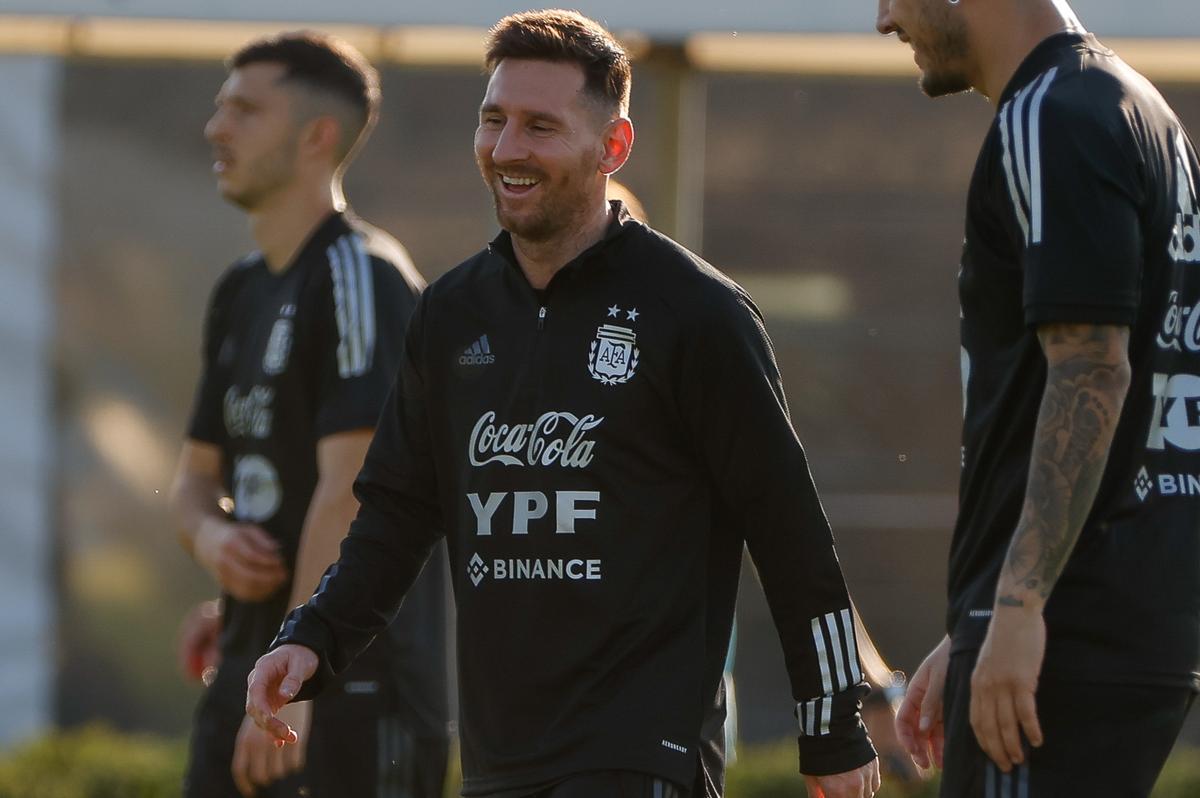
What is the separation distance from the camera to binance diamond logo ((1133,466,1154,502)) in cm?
274

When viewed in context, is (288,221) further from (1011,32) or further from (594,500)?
(1011,32)

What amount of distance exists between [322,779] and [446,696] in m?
0.36

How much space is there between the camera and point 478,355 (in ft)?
10.6

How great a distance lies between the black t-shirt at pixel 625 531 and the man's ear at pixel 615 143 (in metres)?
0.14

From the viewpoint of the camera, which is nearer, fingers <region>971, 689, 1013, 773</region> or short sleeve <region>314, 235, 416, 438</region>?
fingers <region>971, 689, 1013, 773</region>

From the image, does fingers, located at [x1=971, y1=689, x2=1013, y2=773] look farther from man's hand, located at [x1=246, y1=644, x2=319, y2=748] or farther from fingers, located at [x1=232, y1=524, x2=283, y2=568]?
fingers, located at [x1=232, y1=524, x2=283, y2=568]

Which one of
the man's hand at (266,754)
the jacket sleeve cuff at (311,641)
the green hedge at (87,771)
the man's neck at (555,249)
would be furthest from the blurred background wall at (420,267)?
the man's neck at (555,249)

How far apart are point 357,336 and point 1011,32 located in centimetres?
181

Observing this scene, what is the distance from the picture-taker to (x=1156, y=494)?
2.75 m

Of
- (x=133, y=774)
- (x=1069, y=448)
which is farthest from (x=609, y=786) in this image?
(x=133, y=774)

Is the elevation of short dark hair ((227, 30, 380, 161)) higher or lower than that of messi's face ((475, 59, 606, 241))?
higher

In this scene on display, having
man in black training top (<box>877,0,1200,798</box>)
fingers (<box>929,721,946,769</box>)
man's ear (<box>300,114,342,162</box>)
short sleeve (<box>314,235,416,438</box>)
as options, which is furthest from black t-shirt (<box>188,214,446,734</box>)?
man in black training top (<box>877,0,1200,798</box>)

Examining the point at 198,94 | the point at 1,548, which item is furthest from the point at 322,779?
the point at 198,94

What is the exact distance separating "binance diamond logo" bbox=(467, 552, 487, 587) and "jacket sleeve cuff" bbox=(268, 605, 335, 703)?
0.29 meters
